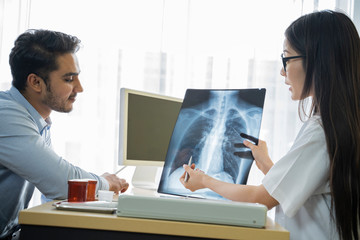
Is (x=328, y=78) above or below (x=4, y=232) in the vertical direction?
above

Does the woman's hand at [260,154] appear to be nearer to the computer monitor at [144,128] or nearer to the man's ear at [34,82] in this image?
the computer monitor at [144,128]

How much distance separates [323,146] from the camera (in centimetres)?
107

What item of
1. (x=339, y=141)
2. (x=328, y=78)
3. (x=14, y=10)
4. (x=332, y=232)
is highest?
(x=14, y=10)

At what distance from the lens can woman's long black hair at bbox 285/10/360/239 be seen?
1046mm

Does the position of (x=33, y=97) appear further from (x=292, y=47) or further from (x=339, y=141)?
(x=339, y=141)

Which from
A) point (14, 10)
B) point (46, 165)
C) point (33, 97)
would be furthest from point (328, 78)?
point (14, 10)

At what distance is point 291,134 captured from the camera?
2684mm

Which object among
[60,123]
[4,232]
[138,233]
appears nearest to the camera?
[138,233]

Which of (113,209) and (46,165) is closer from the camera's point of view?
(113,209)

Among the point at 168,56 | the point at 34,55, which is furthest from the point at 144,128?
the point at 168,56

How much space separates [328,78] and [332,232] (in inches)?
16.9

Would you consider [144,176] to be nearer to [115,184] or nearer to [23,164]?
[115,184]

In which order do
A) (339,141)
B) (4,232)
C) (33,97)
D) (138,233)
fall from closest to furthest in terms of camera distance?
1. (138,233)
2. (339,141)
3. (4,232)
4. (33,97)

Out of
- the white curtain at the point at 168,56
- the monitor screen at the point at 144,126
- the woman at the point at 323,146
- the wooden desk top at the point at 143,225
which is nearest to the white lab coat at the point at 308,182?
the woman at the point at 323,146
